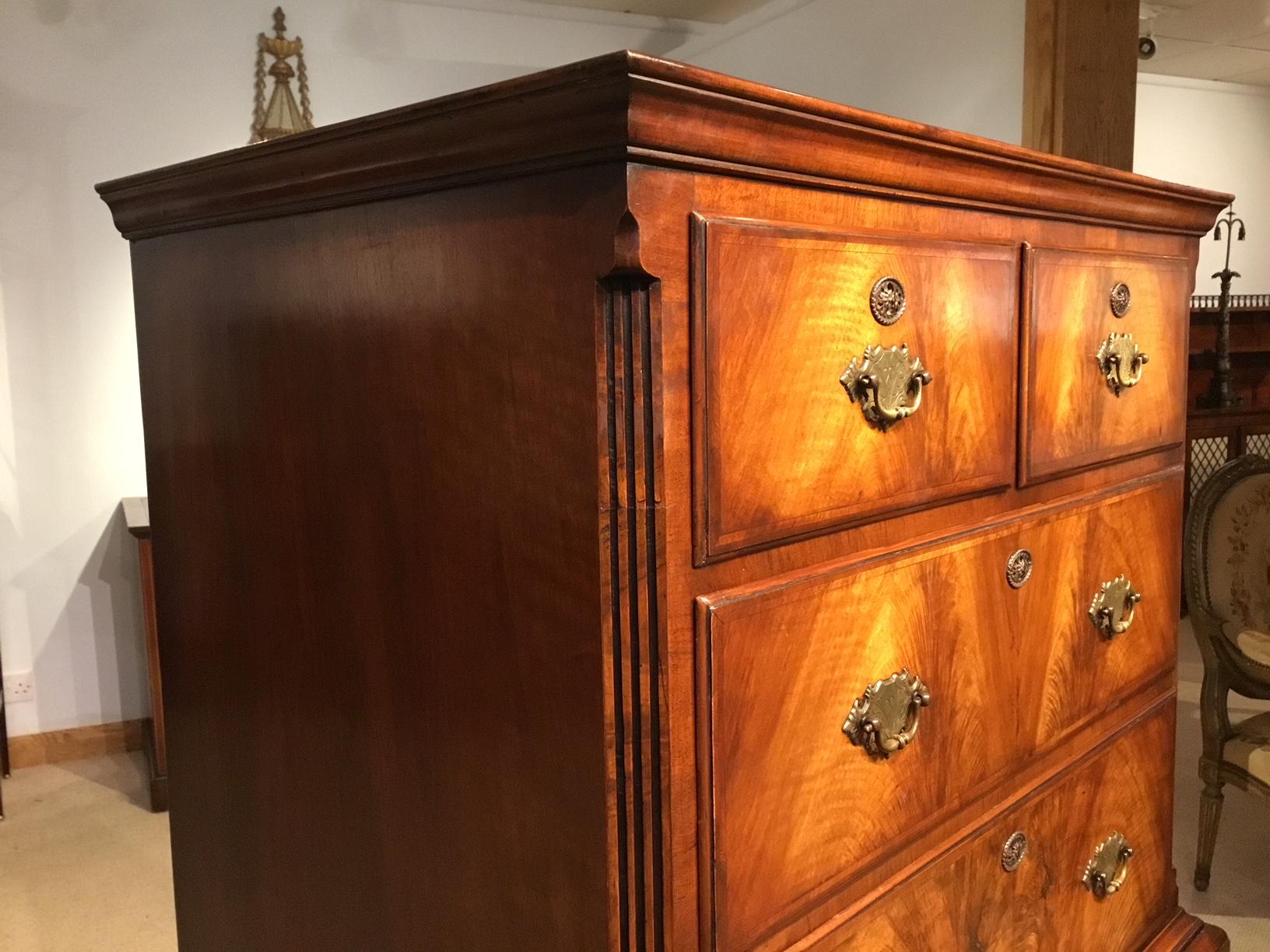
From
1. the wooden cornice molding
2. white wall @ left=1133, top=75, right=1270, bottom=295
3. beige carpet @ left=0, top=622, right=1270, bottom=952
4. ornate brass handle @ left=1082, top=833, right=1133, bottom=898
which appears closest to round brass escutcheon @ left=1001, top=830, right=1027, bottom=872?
ornate brass handle @ left=1082, top=833, right=1133, bottom=898

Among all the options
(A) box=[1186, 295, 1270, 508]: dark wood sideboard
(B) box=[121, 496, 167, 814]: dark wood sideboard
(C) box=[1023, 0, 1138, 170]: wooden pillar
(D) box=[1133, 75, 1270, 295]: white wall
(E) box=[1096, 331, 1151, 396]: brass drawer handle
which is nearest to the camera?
(E) box=[1096, 331, 1151, 396]: brass drawer handle

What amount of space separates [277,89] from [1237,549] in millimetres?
3149

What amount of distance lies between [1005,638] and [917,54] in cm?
259

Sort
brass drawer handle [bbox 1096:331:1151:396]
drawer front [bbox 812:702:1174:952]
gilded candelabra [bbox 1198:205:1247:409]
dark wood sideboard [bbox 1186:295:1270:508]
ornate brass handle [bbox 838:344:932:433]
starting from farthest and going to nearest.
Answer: gilded candelabra [bbox 1198:205:1247:409] → dark wood sideboard [bbox 1186:295:1270:508] → brass drawer handle [bbox 1096:331:1151:396] → drawer front [bbox 812:702:1174:952] → ornate brass handle [bbox 838:344:932:433]

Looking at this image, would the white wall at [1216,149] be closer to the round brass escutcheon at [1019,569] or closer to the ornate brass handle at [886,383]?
the round brass escutcheon at [1019,569]

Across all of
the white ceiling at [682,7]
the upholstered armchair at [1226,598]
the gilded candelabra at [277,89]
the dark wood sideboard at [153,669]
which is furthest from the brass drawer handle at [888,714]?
the white ceiling at [682,7]

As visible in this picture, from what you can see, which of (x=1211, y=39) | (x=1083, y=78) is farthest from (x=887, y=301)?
(x=1211, y=39)

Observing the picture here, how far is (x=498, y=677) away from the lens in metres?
0.76

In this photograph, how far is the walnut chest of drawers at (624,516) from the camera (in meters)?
0.69

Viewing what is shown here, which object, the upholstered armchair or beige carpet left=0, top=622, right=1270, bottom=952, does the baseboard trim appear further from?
the upholstered armchair

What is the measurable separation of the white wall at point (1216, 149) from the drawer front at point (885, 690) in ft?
19.1

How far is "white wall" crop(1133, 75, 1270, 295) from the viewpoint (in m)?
6.37

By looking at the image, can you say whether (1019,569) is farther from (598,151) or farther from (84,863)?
(84,863)

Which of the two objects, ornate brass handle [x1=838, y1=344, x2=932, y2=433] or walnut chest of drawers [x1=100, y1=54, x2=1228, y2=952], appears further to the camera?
Answer: ornate brass handle [x1=838, y1=344, x2=932, y2=433]
